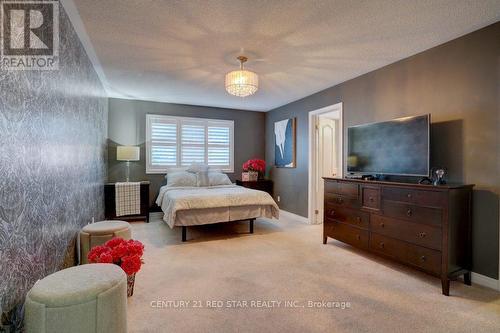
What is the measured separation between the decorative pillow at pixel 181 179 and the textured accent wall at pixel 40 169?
7.38ft

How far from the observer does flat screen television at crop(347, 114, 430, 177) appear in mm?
2699

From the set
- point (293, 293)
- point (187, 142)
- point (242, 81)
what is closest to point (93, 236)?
point (293, 293)

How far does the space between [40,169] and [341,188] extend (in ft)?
10.6

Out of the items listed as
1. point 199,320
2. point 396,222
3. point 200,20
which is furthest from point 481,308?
point 200,20

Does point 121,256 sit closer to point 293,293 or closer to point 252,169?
point 293,293

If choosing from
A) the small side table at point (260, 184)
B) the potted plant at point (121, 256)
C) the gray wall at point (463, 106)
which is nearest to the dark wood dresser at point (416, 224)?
the gray wall at point (463, 106)

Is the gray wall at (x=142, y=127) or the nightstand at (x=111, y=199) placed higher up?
the gray wall at (x=142, y=127)

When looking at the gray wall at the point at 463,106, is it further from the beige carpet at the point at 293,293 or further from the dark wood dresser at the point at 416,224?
the beige carpet at the point at 293,293

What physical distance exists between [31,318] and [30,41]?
1598 mm

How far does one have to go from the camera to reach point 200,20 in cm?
233

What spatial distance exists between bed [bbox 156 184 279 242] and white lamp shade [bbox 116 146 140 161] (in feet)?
5.37

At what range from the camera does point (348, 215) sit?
132 inches

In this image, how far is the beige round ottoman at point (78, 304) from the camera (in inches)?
46.4

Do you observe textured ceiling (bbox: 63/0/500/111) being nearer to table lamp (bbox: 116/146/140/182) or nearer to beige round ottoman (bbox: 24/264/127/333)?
table lamp (bbox: 116/146/140/182)
